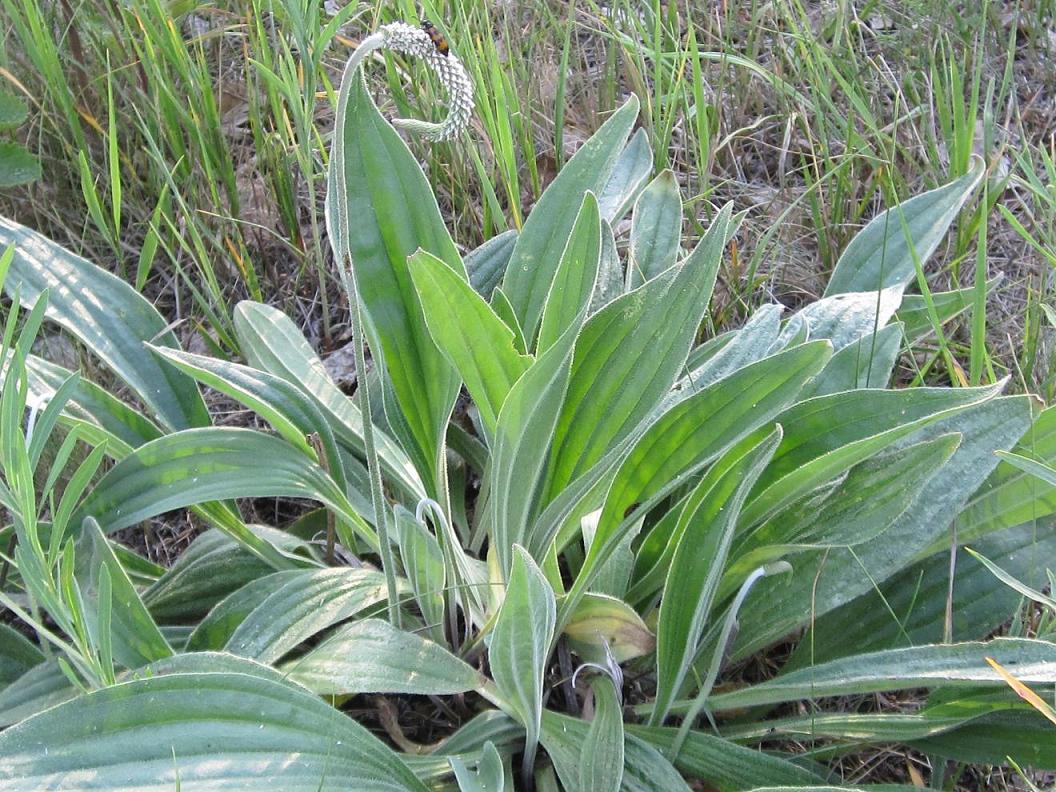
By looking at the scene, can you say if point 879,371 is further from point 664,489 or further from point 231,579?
point 231,579

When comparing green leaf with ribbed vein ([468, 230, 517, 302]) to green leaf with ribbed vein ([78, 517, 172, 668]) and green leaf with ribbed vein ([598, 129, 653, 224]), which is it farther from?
green leaf with ribbed vein ([78, 517, 172, 668])

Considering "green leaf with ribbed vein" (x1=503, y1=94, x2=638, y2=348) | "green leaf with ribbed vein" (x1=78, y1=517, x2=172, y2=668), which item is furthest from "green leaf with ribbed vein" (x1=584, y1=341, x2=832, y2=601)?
"green leaf with ribbed vein" (x1=78, y1=517, x2=172, y2=668)

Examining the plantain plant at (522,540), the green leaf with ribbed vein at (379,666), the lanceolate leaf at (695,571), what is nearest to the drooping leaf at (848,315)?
the plantain plant at (522,540)

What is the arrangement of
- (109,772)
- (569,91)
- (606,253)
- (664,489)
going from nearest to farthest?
(109,772), (664,489), (606,253), (569,91)

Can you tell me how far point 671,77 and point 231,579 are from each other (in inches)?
50.7

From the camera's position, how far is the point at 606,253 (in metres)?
1.70

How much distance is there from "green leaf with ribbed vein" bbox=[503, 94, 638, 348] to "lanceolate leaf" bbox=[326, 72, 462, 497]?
160 mm

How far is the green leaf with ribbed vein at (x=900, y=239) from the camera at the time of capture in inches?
72.2

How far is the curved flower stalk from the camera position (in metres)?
0.92

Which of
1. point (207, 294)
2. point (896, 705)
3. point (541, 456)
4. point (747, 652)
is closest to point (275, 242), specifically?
point (207, 294)

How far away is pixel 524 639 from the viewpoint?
3.87 feet

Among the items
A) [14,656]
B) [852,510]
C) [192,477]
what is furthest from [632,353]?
[14,656]

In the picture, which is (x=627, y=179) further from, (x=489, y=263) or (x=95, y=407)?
(x=95, y=407)

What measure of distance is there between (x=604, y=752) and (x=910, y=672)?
1.19 feet
